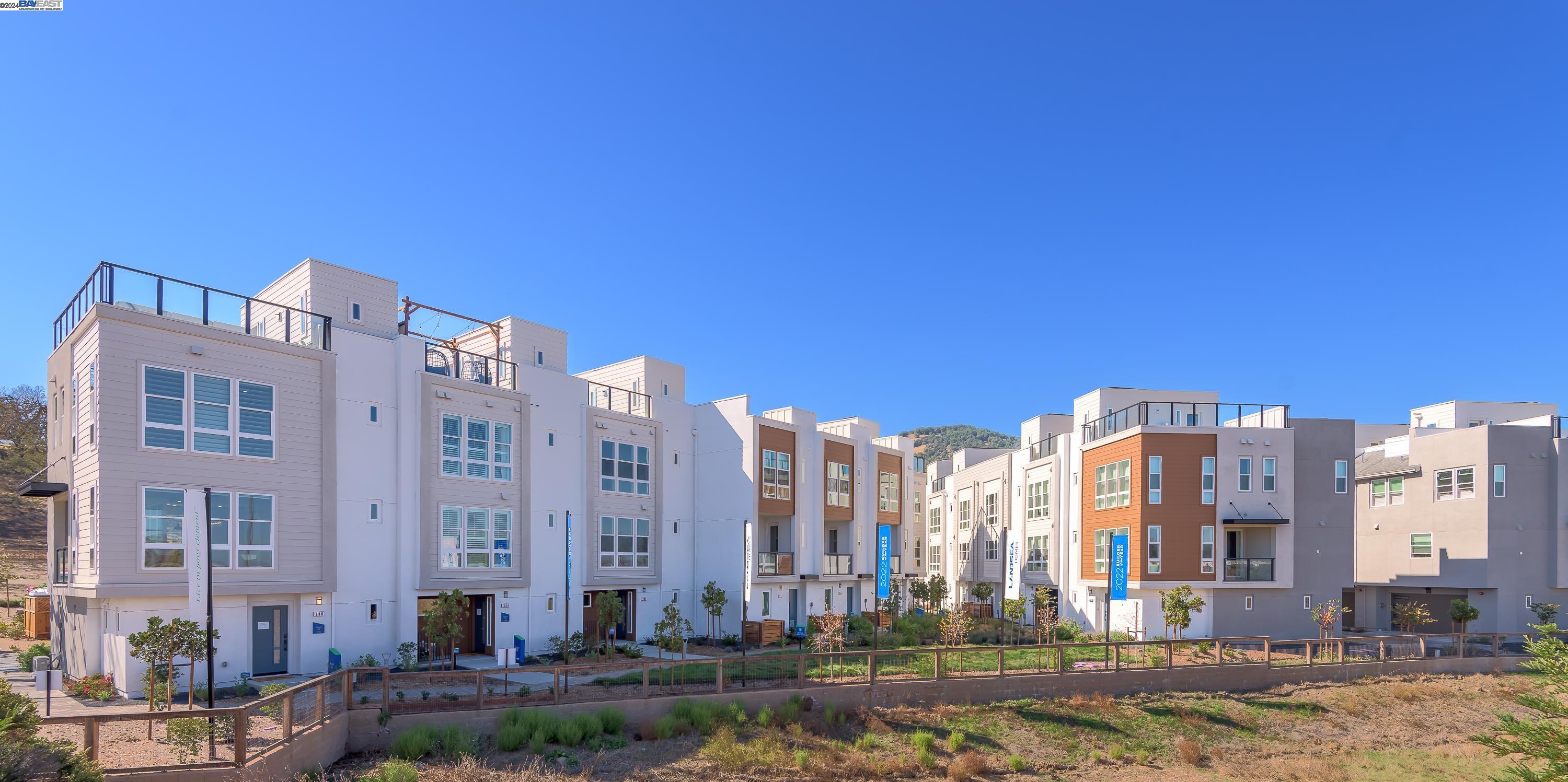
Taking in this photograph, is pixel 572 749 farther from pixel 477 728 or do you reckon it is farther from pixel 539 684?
pixel 539 684

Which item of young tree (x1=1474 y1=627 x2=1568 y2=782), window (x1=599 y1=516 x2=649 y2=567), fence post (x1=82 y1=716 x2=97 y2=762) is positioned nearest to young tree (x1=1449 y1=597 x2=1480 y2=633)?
young tree (x1=1474 y1=627 x2=1568 y2=782)

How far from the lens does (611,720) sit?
19.2 m

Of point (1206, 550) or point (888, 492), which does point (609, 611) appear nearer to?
point (888, 492)

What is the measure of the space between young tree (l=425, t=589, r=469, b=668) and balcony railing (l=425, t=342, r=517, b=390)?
6.98 metres

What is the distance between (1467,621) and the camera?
119 feet

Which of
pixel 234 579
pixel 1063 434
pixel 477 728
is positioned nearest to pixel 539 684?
pixel 477 728

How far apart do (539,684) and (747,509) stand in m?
15.4

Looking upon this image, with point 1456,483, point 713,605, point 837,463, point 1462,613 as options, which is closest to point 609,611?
point 713,605

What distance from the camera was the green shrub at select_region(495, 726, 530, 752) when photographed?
17.7 metres

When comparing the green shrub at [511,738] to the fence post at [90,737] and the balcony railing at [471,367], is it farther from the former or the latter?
the balcony railing at [471,367]

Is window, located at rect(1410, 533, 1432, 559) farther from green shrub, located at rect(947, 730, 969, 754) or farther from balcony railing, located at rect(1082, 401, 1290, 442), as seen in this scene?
green shrub, located at rect(947, 730, 969, 754)

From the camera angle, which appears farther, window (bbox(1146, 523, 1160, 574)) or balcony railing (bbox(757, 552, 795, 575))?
balcony railing (bbox(757, 552, 795, 575))

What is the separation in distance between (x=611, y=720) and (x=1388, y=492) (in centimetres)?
4058

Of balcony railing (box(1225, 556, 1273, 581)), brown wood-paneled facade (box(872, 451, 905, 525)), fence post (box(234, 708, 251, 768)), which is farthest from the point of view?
brown wood-paneled facade (box(872, 451, 905, 525))
